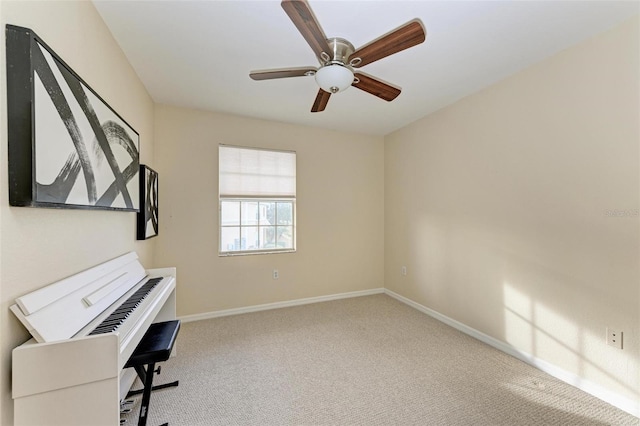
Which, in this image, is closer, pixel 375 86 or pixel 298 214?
pixel 375 86

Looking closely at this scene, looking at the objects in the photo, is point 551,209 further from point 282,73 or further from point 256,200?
point 256,200

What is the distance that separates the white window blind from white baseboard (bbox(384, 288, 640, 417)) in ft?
8.79

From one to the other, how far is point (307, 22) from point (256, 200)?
8.14 ft

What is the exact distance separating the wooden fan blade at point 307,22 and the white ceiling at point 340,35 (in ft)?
1.03

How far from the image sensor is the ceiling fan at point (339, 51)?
1.27 m


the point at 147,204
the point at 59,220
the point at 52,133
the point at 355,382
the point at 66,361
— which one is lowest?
the point at 355,382

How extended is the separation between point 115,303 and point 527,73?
145 inches

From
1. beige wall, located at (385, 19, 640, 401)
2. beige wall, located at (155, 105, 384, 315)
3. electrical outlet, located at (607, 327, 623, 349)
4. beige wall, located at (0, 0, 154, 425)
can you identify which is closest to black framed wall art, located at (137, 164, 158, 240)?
beige wall, located at (0, 0, 154, 425)

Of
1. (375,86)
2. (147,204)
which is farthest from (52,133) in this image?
(375,86)

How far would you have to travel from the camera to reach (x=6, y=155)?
942mm

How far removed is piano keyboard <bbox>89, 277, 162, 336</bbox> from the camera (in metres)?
1.24

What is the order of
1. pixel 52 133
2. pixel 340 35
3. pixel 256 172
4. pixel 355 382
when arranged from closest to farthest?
1. pixel 52 133
2. pixel 340 35
3. pixel 355 382
4. pixel 256 172

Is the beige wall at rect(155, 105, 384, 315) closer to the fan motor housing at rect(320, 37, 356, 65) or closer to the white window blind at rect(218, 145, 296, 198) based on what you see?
the white window blind at rect(218, 145, 296, 198)

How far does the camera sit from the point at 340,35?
1.84 m
